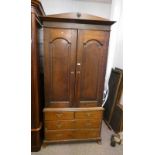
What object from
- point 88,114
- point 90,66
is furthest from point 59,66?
point 88,114

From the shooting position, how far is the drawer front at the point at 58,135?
2016 mm

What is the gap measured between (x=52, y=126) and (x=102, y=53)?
135 centimetres

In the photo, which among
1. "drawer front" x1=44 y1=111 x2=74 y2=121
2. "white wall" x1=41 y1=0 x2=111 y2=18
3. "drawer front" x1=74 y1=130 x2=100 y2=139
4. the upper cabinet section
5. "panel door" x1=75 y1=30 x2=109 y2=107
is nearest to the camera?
the upper cabinet section

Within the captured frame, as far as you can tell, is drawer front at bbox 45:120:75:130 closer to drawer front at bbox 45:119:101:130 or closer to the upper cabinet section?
drawer front at bbox 45:119:101:130

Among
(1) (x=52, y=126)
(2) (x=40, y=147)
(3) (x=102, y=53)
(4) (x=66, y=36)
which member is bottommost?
(2) (x=40, y=147)

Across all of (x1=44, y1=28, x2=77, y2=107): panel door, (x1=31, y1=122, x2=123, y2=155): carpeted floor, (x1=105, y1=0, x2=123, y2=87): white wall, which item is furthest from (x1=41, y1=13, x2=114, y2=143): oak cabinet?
(x1=105, y1=0, x2=123, y2=87): white wall

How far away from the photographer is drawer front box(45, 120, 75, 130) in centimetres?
198

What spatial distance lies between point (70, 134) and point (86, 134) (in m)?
0.26

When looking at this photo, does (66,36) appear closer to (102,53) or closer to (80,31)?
(80,31)
